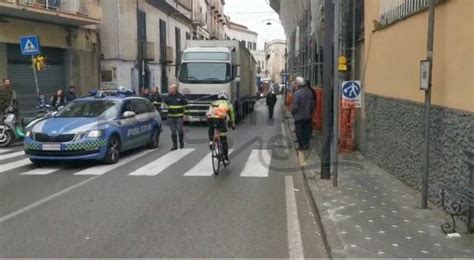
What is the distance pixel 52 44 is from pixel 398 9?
18712 millimetres

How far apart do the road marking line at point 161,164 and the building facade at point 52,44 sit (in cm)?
981

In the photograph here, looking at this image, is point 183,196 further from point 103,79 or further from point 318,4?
point 103,79

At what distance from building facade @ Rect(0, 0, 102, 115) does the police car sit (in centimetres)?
871

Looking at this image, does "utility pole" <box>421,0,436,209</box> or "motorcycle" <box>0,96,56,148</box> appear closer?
"utility pole" <box>421,0,436,209</box>

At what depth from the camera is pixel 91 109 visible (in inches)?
480

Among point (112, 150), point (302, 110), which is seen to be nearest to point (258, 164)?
point (302, 110)

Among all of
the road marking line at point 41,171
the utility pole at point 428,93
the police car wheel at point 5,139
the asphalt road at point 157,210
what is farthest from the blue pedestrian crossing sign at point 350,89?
the police car wheel at point 5,139

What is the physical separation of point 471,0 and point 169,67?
119 feet

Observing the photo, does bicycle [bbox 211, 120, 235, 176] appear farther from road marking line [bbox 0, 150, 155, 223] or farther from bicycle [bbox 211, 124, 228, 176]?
road marking line [bbox 0, 150, 155, 223]

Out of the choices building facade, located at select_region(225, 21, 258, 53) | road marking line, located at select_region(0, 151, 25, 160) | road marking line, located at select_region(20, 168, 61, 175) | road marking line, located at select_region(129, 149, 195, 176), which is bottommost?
road marking line, located at select_region(0, 151, 25, 160)

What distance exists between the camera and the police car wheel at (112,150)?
446 inches

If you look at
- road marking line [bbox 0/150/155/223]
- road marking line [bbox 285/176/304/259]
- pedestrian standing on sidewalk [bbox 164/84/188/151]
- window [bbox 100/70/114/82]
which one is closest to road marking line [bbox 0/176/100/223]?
road marking line [bbox 0/150/155/223]

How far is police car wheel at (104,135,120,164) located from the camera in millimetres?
11320

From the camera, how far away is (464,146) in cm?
589
